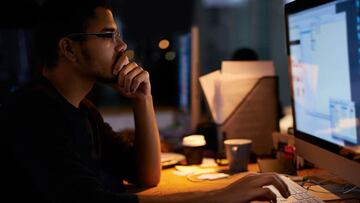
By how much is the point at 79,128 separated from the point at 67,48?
240 millimetres

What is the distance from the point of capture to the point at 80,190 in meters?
1.01

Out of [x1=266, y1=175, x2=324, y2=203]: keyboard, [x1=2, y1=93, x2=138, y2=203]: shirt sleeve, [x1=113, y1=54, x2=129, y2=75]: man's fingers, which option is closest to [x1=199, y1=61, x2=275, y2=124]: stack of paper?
[x1=113, y1=54, x2=129, y2=75]: man's fingers

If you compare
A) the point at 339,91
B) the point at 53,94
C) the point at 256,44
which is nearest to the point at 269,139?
the point at 339,91

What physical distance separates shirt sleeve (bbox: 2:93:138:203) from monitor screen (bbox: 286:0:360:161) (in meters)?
0.55

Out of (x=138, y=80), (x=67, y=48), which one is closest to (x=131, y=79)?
(x=138, y=80)

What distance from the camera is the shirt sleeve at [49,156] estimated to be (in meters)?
1.01

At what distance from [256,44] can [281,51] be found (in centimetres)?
55

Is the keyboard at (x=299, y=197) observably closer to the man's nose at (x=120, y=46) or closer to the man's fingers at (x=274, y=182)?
the man's fingers at (x=274, y=182)

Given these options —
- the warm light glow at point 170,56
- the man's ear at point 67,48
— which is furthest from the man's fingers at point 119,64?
the warm light glow at point 170,56

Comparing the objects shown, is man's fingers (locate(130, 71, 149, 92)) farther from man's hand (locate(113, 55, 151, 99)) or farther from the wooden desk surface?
the wooden desk surface

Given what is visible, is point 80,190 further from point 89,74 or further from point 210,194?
point 89,74

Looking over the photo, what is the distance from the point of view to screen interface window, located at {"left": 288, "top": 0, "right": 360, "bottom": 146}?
109 centimetres

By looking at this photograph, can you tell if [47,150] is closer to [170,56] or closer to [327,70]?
[327,70]

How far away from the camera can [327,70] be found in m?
1.22
